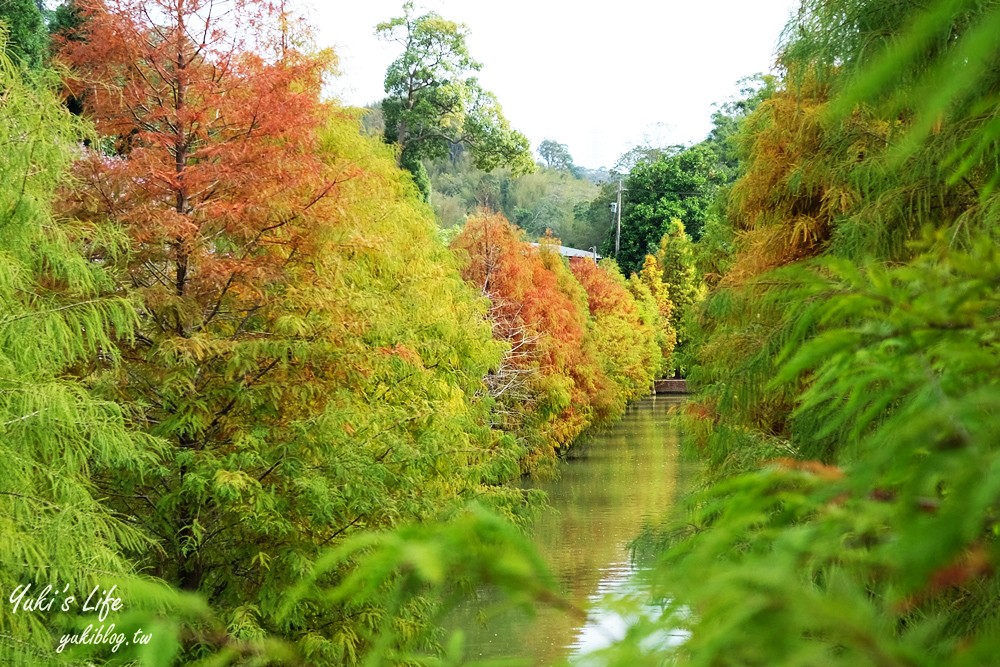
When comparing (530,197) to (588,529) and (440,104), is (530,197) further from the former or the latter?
(588,529)

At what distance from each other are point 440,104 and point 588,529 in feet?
37.3

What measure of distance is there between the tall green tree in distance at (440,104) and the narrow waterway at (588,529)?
8068 millimetres

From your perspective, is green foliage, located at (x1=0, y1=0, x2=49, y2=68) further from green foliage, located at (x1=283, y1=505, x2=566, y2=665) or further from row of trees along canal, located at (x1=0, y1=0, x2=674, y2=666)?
green foliage, located at (x1=283, y1=505, x2=566, y2=665)

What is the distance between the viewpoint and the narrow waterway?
1301 centimetres

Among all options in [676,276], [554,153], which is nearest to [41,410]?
[676,276]

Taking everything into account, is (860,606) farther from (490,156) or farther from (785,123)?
(490,156)

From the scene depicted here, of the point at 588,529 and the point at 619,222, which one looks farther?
the point at 619,222

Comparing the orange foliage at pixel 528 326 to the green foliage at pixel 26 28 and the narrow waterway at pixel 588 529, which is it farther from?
the green foliage at pixel 26 28

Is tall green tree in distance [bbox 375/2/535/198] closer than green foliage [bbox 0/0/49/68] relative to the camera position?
No

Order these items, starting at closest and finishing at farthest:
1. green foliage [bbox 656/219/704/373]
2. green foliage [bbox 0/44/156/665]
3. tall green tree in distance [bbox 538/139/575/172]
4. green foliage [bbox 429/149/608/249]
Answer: green foliage [bbox 0/44/156/665], green foliage [bbox 656/219/704/373], green foliage [bbox 429/149/608/249], tall green tree in distance [bbox 538/139/575/172]

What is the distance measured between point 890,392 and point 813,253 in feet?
31.8

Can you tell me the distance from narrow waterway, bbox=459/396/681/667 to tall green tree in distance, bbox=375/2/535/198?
26.5 feet

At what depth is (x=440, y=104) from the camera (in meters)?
25.8

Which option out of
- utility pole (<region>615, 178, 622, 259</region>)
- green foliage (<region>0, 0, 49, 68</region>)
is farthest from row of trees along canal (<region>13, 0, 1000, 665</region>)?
utility pole (<region>615, 178, 622, 259</region>)
